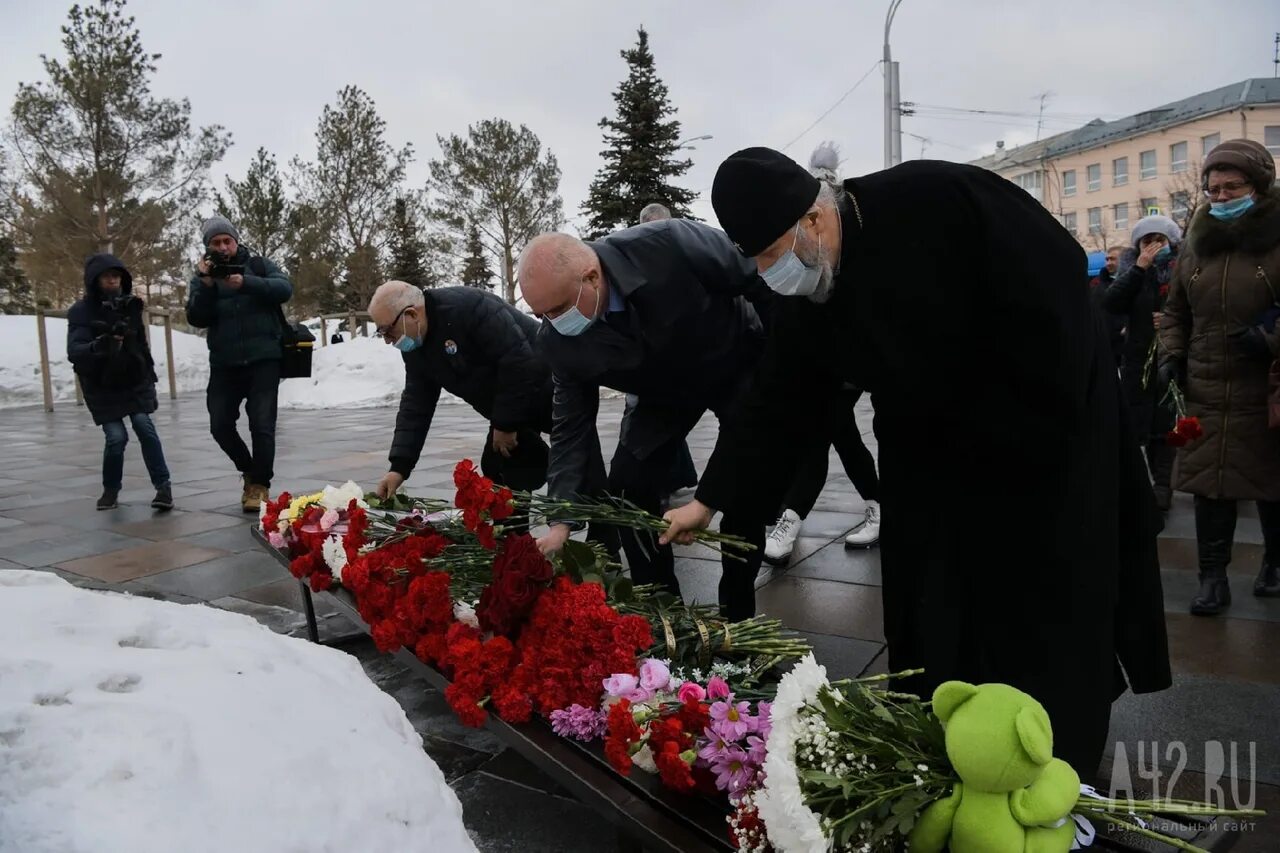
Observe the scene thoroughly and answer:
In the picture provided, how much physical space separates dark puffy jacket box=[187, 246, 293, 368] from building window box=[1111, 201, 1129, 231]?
56323 mm

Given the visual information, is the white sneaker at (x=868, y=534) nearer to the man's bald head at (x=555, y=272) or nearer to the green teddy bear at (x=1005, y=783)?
the man's bald head at (x=555, y=272)

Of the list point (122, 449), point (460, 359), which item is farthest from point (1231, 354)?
point (122, 449)

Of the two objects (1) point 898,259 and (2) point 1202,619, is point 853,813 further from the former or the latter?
(2) point 1202,619

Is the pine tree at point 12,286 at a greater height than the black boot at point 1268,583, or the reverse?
the pine tree at point 12,286

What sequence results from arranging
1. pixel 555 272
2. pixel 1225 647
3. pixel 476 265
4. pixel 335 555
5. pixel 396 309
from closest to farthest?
1. pixel 555 272
2. pixel 335 555
3. pixel 1225 647
4. pixel 396 309
5. pixel 476 265

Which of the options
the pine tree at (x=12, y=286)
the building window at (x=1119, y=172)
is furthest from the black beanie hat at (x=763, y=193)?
the building window at (x=1119, y=172)

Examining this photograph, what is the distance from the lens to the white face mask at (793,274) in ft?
6.48

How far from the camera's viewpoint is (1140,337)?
5.91 meters

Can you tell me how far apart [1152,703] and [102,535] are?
5813 millimetres

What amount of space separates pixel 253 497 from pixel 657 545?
4.52 m

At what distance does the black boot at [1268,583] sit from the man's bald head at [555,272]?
308cm

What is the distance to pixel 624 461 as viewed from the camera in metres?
3.42

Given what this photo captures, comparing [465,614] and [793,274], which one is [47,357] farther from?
[793,274]

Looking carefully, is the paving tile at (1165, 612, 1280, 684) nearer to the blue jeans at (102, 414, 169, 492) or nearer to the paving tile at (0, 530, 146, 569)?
the paving tile at (0, 530, 146, 569)
